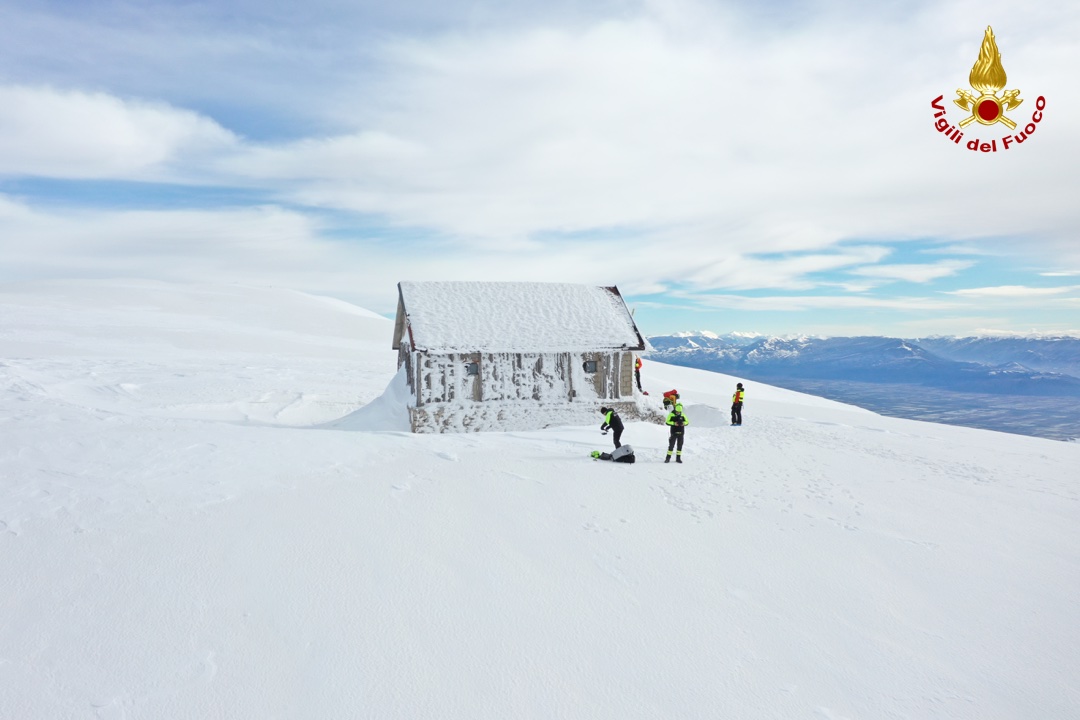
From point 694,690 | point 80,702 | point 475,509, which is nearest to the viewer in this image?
point 80,702

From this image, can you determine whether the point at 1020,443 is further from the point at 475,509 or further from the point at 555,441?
the point at 475,509

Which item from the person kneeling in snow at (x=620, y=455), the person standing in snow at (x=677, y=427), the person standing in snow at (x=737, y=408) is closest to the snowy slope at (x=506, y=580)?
the person kneeling in snow at (x=620, y=455)

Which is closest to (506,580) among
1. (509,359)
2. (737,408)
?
(509,359)

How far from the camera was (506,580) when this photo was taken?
22.0 ft

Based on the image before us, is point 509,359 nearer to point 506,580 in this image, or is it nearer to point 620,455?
point 620,455

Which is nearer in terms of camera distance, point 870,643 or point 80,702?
point 80,702

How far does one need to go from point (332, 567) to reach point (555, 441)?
8.34 m

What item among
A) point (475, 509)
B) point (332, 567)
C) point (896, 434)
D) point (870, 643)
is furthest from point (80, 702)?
point (896, 434)

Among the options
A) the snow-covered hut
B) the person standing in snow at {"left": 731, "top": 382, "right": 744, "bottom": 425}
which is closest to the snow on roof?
the snow-covered hut

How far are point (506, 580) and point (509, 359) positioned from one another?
11355 mm

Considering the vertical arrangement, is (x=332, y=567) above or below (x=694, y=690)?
above

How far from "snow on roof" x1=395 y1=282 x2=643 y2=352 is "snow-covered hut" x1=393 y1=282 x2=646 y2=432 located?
0.04 m

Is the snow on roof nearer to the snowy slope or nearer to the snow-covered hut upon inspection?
the snow-covered hut

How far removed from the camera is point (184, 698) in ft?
15.2
